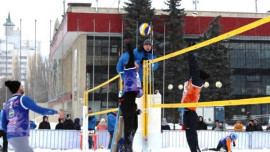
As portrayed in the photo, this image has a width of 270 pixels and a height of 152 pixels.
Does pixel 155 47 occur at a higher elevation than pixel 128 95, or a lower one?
higher

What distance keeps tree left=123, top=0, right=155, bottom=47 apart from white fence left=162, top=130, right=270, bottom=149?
21199 mm

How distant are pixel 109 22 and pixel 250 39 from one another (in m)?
12.1

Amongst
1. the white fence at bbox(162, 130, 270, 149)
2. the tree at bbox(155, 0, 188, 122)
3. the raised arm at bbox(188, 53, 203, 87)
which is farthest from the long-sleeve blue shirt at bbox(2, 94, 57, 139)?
the tree at bbox(155, 0, 188, 122)

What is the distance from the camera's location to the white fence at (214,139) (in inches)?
679

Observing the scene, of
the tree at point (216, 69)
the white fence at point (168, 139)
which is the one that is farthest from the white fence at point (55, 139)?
the tree at point (216, 69)

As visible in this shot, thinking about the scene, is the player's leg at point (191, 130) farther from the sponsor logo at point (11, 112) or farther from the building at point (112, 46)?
the building at point (112, 46)

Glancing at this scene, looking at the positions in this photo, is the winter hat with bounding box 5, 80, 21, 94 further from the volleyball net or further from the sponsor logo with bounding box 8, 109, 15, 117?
the volleyball net

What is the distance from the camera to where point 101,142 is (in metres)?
16.8

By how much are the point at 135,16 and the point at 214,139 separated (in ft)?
75.5

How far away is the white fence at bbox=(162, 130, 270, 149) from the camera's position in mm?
17234

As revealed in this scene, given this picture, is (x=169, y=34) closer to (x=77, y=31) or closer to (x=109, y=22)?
(x=109, y=22)

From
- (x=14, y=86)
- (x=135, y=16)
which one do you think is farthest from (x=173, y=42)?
(x=14, y=86)

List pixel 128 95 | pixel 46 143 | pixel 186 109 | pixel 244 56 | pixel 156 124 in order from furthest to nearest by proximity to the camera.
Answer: pixel 244 56, pixel 46 143, pixel 156 124, pixel 186 109, pixel 128 95

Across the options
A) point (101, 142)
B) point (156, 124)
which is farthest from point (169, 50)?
point (156, 124)
